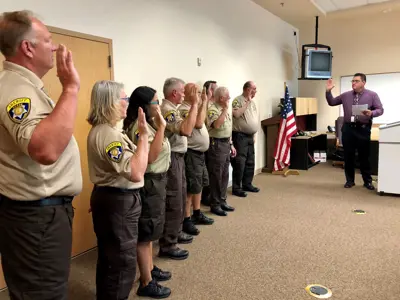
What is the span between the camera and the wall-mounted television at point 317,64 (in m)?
7.19

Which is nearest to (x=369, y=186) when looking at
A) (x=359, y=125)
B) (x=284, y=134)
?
(x=359, y=125)

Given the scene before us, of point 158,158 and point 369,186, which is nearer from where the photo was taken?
point 158,158

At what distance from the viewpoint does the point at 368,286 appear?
2.50m

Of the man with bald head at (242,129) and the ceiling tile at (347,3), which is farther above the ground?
the ceiling tile at (347,3)

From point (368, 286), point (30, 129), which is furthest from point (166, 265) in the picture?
point (30, 129)

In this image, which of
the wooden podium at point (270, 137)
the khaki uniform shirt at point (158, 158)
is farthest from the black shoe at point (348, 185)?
the khaki uniform shirt at point (158, 158)

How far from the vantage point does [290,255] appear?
3.04 m

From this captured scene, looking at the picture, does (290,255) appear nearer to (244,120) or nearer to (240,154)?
(240,154)

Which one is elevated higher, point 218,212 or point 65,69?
point 65,69

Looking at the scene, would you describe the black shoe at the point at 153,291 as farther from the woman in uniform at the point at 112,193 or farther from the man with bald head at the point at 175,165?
the man with bald head at the point at 175,165

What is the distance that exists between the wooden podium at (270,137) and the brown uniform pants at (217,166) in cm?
247

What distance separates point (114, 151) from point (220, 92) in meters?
2.57

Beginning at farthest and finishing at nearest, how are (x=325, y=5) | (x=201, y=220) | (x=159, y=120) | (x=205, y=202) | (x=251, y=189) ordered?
(x=325, y=5), (x=251, y=189), (x=205, y=202), (x=201, y=220), (x=159, y=120)

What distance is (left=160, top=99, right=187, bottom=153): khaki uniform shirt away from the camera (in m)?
2.96
